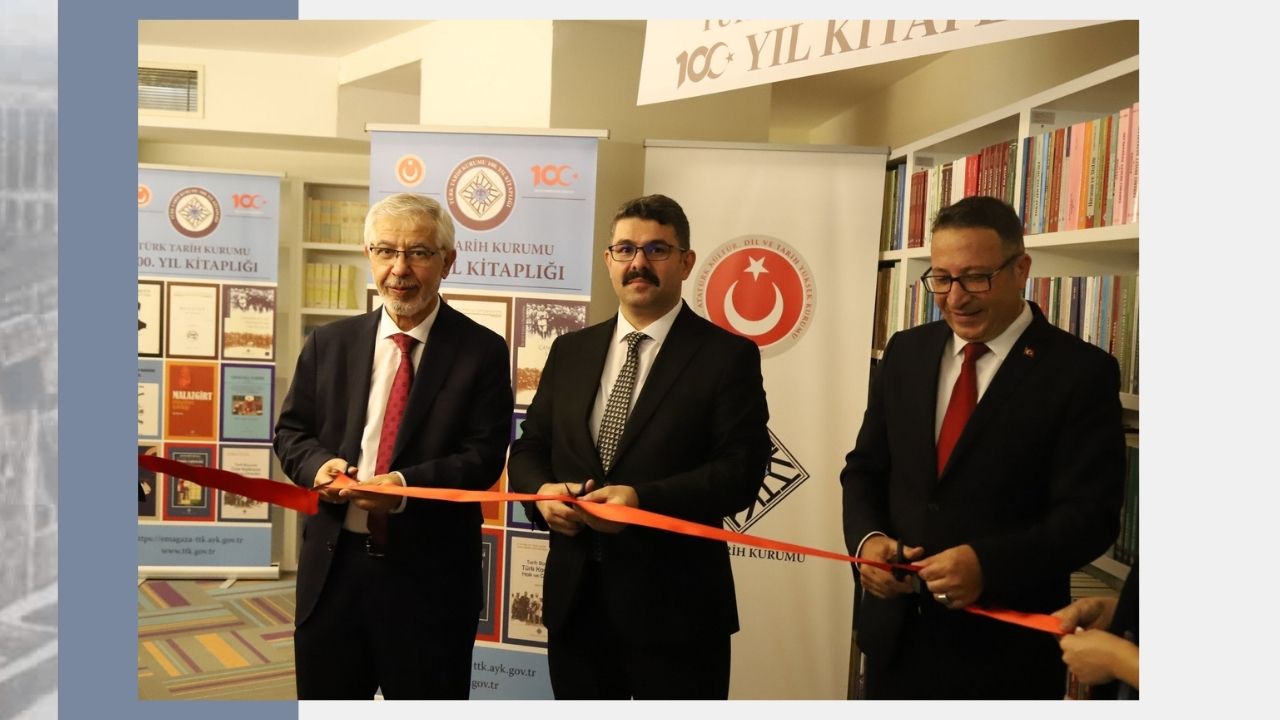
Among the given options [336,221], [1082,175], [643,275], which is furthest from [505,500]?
[336,221]

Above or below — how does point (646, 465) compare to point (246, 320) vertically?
below

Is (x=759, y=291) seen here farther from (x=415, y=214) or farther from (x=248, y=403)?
(x=248, y=403)

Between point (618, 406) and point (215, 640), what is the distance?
5.05 ft

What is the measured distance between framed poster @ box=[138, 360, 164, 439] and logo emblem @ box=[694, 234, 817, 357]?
1.61 m

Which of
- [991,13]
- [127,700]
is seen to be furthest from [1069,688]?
[127,700]

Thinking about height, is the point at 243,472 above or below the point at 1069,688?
above

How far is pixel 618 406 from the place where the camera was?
8.30 feet

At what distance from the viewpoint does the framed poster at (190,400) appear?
2721 mm

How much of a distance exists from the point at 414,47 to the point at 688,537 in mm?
2389

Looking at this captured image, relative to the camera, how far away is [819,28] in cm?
253

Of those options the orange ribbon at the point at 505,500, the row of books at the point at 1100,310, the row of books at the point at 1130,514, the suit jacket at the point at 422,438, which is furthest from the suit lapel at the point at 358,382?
the row of books at the point at 1130,514

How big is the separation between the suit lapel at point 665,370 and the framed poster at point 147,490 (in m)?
1.29

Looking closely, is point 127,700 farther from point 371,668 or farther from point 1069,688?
point 1069,688

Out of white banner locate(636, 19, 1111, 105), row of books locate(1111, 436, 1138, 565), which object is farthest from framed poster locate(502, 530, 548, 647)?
row of books locate(1111, 436, 1138, 565)
